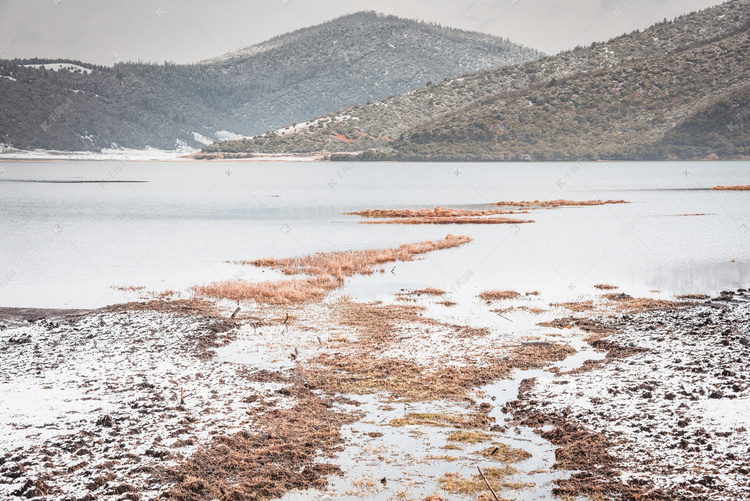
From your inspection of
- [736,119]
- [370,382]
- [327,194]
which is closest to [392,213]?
[327,194]

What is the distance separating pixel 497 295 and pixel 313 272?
352 inches

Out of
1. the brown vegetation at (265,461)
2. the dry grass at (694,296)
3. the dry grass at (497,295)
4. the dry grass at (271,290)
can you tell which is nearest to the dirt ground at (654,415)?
the brown vegetation at (265,461)

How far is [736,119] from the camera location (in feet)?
618

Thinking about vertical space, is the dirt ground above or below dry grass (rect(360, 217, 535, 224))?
below

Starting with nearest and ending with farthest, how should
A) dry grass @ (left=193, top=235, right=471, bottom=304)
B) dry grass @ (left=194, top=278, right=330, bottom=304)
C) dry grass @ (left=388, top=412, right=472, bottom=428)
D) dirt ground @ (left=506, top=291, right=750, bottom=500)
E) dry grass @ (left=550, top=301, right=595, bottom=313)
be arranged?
dirt ground @ (left=506, top=291, right=750, bottom=500), dry grass @ (left=388, top=412, right=472, bottom=428), dry grass @ (left=550, top=301, right=595, bottom=313), dry grass @ (left=194, top=278, right=330, bottom=304), dry grass @ (left=193, top=235, right=471, bottom=304)

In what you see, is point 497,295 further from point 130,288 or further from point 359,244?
point 359,244

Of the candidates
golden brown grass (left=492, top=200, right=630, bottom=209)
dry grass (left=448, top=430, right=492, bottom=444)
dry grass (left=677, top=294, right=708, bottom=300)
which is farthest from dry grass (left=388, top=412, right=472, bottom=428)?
golden brown grass (left=492, top=200, right=630, bottom=209)

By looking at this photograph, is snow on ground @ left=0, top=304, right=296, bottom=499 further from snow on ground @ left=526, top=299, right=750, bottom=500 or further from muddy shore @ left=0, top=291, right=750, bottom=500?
snow on ground @ left=526, top=299, right=750, bottom=500

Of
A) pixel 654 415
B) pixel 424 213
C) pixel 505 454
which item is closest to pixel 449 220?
pixel 424 213

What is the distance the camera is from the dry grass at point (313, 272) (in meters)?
24.6

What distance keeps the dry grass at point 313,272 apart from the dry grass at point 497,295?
569cm

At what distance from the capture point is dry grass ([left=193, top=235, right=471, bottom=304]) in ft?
80.7

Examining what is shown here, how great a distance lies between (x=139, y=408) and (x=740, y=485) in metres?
9.46

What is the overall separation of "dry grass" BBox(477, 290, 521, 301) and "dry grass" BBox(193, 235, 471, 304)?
5689 mm
